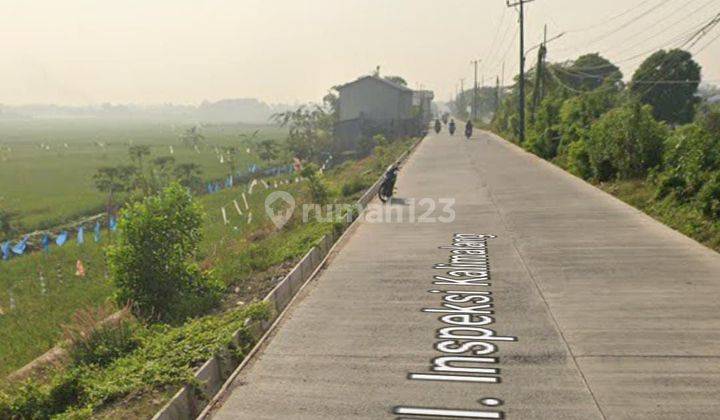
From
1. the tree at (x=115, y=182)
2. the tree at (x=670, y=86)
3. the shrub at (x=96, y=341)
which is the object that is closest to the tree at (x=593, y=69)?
the tree at (x=670, y=86)

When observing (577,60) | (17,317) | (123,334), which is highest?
(577,60)

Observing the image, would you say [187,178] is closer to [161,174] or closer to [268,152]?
[161,174]

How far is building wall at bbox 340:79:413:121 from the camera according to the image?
6775 cm

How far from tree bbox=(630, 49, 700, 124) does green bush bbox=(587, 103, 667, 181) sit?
40.1 m

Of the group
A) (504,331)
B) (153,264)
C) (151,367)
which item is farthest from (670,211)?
(151,367)

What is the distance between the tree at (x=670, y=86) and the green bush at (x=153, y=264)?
54.5m

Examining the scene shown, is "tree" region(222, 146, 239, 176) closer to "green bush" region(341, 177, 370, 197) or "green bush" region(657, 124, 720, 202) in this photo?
"green bush" region(341, 177, 370, 197)

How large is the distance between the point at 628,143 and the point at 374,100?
51016 mm

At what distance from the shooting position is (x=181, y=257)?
11.1 m

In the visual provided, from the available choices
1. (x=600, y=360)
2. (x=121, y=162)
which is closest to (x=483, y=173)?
(x=600, y=360)

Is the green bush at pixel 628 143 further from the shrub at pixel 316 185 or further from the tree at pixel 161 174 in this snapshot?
the tree at pixel 161 174

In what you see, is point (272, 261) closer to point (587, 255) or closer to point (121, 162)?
point (587, 255)

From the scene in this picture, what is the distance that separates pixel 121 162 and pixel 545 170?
71.7 meters

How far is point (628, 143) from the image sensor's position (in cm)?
1859
